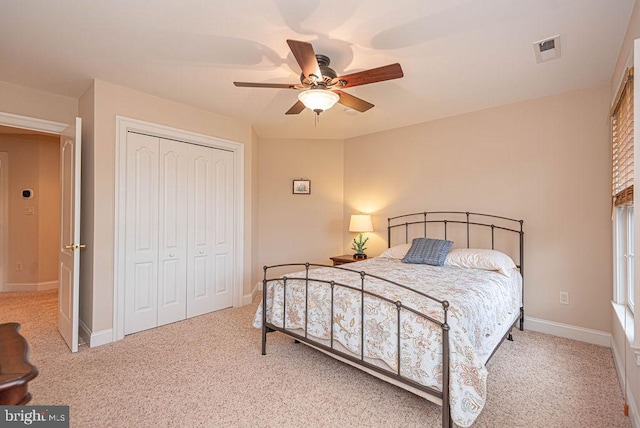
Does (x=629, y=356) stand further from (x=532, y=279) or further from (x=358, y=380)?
(x=358, y=380)

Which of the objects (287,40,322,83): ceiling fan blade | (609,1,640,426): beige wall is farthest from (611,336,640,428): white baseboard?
(287,40,322,83): ceiling fan blade

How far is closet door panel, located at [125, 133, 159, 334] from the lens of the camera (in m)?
3.36

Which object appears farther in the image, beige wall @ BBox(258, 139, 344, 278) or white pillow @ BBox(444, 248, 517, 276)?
beige wall @ BBox(258, 139, 344, 278)

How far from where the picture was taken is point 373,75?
223 cm

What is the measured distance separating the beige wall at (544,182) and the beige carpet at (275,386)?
56 centimetres

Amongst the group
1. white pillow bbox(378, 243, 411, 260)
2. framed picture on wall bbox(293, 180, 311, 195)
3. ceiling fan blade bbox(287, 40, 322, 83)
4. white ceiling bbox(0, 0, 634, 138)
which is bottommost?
white pillow bbox(378, 243, 411, 260)

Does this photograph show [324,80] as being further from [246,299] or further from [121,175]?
[246,299]

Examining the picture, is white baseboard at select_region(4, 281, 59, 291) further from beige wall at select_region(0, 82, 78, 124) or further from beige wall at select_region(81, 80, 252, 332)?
beige wall at select_region(0, 82, 78, 124)

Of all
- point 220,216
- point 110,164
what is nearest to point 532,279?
point 220,216

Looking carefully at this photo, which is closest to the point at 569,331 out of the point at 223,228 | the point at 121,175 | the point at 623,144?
the point at 623,144

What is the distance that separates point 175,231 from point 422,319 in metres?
3.05

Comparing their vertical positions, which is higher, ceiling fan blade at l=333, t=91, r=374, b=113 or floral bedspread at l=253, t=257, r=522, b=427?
ceiling fan blade at l=333, t=91, r=374, b=113

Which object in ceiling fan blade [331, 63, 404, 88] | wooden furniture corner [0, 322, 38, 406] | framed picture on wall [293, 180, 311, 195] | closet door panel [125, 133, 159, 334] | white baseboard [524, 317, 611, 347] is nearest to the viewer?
wooden furniture corner [0, 322, 38, 406]

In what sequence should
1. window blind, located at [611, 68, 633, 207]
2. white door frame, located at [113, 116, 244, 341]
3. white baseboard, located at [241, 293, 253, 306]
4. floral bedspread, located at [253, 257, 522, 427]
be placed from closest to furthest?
floral bedspread, located at [253, 257, 522, 427] < window blind, located at [611, 68, 633, 207] < white door frame, located at [113, 116, 244, 341] < white baseboard, located at [241, 293, 253, 306]
